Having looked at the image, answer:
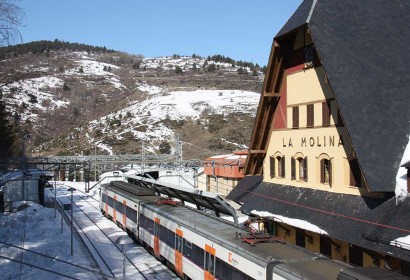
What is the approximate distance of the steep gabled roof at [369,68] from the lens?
604 inches

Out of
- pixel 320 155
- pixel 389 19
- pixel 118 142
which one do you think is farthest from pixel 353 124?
pixel 118 142

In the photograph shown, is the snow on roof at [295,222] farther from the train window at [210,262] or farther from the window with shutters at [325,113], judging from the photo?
the window with shutters at [325,113]

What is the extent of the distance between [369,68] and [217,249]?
8.28m

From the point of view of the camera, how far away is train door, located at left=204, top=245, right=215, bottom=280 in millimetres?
16172

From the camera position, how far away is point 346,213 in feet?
53.1

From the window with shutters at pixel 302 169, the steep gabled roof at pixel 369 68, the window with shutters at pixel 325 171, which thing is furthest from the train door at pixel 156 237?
the steep gabled roof at pixel 369 68

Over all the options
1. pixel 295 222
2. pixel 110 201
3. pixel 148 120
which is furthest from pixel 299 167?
pixel 148 120

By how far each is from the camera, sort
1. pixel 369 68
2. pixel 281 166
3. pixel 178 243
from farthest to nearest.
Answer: pixel 281 166 < pixel 178 243 < pixel 369 68

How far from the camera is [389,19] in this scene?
18.7 meters

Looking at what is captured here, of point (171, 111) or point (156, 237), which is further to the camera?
point (171, 111)

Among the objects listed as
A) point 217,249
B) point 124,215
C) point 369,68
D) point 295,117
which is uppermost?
point 369,68

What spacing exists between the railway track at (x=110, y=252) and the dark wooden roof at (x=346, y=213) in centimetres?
567

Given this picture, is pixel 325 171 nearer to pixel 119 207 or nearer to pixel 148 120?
pixel 119 207

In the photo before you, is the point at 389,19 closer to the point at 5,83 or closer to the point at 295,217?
the point at 295,217
